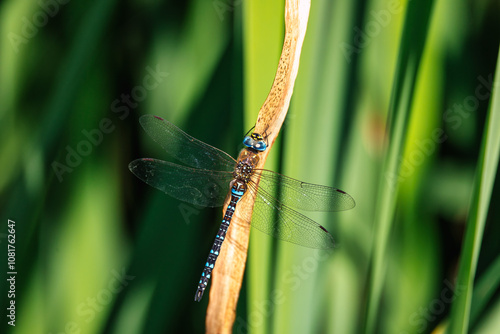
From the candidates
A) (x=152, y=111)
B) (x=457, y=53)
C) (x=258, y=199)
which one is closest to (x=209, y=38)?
(x=152, y=111)

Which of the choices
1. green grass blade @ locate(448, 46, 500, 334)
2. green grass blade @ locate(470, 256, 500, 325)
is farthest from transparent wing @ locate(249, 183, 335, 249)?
green grass blade @ locate(470, 256, 500, 325)

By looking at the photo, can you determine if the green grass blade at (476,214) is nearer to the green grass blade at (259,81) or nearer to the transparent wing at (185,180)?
the green grass blade at (259,81)

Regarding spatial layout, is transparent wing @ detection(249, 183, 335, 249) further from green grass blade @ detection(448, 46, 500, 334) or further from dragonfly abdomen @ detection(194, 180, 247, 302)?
green grass blade @ detection(448, 46, 500, 334)

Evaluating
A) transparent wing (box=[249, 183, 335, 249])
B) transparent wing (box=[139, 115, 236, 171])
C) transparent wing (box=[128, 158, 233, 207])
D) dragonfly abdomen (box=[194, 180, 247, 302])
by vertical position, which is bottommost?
dragonfly abdomen (box=[194, 180, 247, 302])

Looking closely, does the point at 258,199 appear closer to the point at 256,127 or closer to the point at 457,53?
the point at 256,127

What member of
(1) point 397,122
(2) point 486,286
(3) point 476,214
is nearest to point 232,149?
(1) point 397,122

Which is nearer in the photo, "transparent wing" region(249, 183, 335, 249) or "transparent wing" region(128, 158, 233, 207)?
"transparent wing" region(249, 183, 335, 249)
